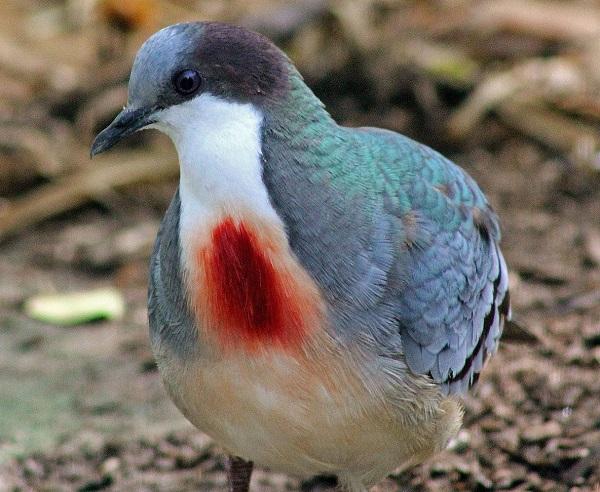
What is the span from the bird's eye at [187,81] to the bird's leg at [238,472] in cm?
158

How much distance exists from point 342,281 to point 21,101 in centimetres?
534

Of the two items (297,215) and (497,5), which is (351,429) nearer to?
(297,215)

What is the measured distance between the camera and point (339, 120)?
8.12 metres

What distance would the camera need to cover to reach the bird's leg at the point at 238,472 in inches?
181

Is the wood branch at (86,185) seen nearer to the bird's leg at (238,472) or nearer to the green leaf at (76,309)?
the green leaf at (76,309)

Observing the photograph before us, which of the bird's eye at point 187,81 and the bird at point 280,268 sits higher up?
the bird's eye at point 187,81

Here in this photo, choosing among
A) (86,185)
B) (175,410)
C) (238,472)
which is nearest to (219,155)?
(238,472)

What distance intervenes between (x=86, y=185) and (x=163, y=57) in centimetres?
399

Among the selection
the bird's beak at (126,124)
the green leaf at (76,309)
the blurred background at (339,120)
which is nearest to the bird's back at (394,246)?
the bird's beak at (126,124)

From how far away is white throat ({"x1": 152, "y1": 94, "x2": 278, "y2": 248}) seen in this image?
12.1ft

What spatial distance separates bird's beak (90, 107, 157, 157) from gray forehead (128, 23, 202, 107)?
0.04 meters

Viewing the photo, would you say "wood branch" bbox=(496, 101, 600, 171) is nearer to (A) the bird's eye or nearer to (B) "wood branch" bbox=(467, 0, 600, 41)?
(B) "wood branch" bbox=(467, 0, 600, 41)

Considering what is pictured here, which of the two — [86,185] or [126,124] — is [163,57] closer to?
[126,124]

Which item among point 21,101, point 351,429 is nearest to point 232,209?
point 351,429
